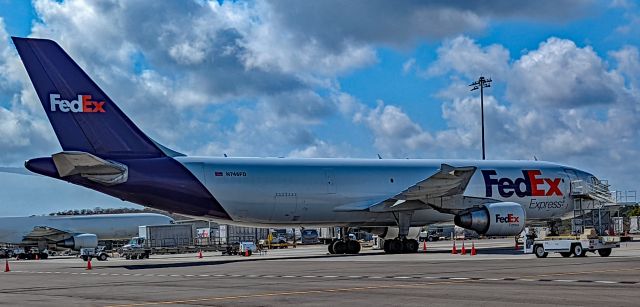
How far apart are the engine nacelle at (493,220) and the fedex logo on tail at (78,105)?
17.1 metres

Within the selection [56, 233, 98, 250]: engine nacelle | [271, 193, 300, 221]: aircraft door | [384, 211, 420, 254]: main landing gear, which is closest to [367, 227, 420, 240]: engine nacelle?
[384, 211, 420, 254]: main landing gear

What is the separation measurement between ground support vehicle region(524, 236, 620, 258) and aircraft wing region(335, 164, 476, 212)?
663cm

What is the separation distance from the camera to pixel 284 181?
37.6m

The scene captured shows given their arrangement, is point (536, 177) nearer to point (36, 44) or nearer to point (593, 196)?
point (593, 196)

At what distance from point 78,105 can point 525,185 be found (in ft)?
76.5

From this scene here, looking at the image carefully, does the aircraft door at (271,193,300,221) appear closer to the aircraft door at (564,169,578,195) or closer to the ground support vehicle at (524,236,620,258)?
the ground support vehicle at (524,236,620,258)

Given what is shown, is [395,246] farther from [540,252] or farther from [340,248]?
[540,252]

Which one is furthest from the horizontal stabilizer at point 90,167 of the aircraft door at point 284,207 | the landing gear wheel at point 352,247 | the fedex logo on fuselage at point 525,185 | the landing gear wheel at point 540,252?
the fedex logo on fuselage at point 525,185

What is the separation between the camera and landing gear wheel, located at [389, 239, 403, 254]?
129ft

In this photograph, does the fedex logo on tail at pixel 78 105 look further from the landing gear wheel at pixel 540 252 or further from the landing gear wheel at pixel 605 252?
the landing gear wheel at pixel 605 252

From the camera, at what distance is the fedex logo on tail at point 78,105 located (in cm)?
3259

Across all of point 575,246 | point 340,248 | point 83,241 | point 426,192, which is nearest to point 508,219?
point 426,192

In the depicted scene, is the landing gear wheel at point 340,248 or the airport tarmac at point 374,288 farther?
the landing gear wheel at point 340,248

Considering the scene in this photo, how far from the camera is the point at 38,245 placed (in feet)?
243
